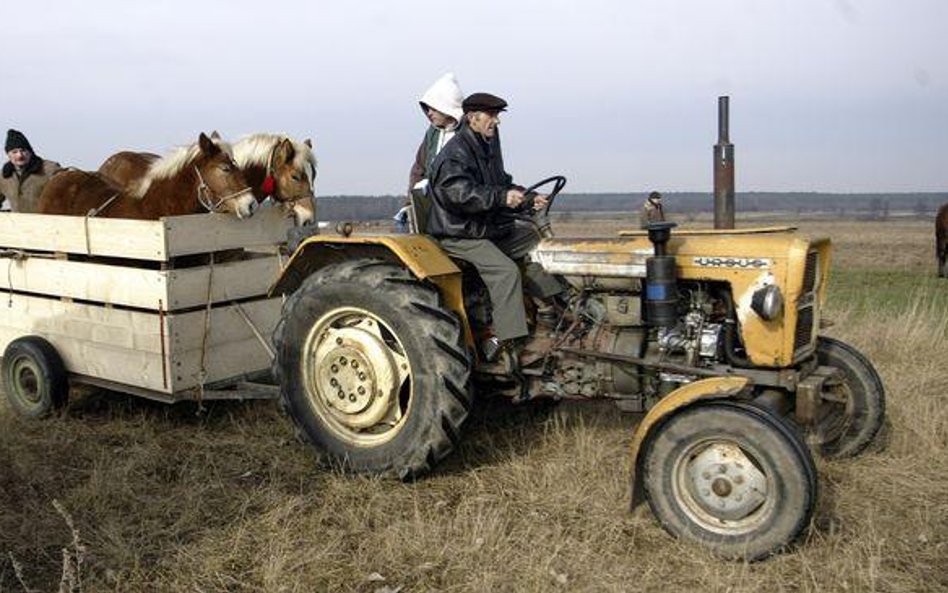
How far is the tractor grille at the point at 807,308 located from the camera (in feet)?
13.7

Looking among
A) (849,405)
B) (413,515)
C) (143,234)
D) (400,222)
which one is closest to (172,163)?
(143,234)

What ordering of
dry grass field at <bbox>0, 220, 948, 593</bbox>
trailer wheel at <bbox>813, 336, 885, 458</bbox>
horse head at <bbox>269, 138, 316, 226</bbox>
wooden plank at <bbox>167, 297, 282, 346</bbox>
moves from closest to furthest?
dry grass field at <bbox>0, 220, 948, 593</bbox>, trailer wheel at <bbox>813, 336, 885, 458</bbox>, wooden plank at <bbox>167, 297, 282, 346</bbox>, horse head at <bbox>269, 138, 316, 226</bbox>

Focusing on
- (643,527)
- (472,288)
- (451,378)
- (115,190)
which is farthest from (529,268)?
(115,190)

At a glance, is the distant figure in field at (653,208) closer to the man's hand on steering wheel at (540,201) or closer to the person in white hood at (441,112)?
the person in white hood at (441,112)

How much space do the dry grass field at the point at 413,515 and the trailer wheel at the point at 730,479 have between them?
0.11 metres

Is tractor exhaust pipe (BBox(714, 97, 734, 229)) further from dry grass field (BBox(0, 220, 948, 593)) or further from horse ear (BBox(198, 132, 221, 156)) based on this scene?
horse ear (BBox(198, 132, 221, 156))

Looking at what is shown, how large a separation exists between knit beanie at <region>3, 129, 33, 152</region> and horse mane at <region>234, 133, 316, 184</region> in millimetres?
2630

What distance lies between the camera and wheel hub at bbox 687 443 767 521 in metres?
3.67

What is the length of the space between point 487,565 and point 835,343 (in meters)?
2.46

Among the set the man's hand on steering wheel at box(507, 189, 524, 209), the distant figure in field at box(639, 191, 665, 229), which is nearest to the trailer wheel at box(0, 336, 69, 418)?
the man's hand on steering wheel at box(507, 189, 524, 209)

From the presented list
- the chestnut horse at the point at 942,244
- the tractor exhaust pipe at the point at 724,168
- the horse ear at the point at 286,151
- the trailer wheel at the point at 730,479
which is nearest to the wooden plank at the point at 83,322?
the horse ear at the point at 286,151

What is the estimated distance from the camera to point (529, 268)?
4656 mm

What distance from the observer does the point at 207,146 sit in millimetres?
5832

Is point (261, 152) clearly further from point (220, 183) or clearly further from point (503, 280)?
point (503, 280)
